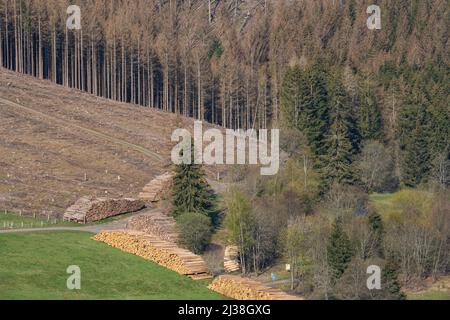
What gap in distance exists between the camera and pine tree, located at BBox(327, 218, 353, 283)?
5794 centimetres

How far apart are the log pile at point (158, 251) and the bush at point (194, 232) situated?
7.52 meters

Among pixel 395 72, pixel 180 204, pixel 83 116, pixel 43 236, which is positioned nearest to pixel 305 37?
pixel 395 72

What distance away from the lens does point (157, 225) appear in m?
66.8

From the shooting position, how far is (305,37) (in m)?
165

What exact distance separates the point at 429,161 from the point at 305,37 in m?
70.8

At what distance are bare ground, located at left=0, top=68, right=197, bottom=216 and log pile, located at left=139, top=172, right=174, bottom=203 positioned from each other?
1.47 metres

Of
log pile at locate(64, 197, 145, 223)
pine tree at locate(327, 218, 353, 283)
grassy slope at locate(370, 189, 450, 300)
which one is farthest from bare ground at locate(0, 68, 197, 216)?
pine tree at locate(327, 218, 353, 283)

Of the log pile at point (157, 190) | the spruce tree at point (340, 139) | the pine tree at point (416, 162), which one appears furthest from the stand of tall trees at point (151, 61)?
the log pile at point (157, 190)

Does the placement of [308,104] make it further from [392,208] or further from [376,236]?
[376,236]

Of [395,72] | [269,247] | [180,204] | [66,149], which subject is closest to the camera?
[269,247]

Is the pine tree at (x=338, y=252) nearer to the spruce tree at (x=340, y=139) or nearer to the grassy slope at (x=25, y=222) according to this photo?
the grassy slope at (x=25, y=222)

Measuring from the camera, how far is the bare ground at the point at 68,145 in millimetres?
78375

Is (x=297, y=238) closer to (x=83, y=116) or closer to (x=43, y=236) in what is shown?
(x=43, y=236)

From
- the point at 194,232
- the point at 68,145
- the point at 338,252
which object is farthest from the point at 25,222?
the point at 68,145
